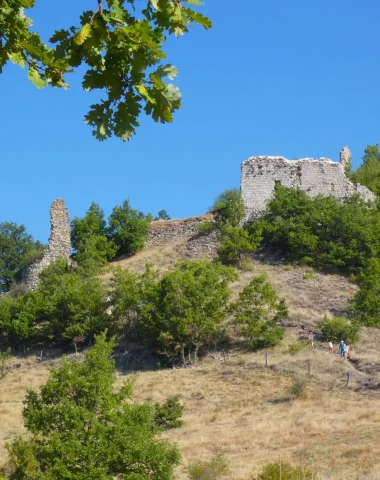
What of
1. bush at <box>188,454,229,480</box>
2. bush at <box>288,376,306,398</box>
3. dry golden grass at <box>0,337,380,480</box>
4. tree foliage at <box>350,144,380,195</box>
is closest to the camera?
bush at <box>188,454,229,480</box>

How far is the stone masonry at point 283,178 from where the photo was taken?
1521 inches

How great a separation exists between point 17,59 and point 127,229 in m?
35.3

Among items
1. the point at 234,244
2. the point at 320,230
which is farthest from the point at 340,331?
the point at 320,230

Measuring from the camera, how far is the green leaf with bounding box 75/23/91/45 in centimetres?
373

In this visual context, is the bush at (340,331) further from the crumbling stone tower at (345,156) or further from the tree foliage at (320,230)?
the crumbling stone tower at (345,156)

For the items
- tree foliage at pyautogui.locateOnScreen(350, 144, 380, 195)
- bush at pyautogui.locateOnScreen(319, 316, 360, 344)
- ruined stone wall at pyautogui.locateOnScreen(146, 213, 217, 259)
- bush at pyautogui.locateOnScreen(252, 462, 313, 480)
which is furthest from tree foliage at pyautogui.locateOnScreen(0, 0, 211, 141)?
tree foliage at pyautogui.locateOnScreen(350, 144, 380, 195)

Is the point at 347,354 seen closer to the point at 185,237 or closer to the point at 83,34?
the point at 185,237

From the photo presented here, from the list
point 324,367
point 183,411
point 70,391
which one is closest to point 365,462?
point 70,391

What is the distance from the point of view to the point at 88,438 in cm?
1479

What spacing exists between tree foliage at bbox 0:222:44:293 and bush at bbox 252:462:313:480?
1267 inches

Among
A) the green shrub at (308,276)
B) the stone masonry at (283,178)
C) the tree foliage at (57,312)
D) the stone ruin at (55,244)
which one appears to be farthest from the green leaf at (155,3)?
the stone masonry at (283,178)

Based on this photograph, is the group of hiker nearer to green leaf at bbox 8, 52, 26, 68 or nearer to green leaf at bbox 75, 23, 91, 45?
green leaf at bbox 8, 52, 26, 68

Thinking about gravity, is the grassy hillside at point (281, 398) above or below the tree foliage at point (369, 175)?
below

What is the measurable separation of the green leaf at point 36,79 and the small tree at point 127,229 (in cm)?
3476
